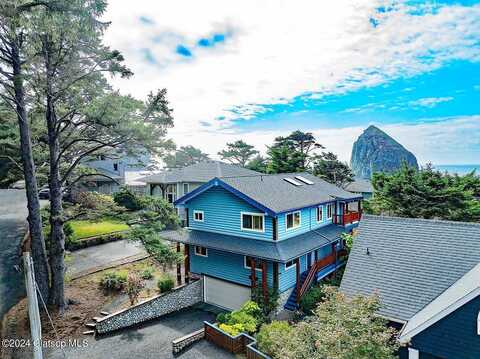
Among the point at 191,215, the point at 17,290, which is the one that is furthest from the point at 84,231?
the point at 191,215

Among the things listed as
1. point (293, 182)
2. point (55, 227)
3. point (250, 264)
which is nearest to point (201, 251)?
point (250, 264)

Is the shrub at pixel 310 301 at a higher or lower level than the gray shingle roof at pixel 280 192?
lower

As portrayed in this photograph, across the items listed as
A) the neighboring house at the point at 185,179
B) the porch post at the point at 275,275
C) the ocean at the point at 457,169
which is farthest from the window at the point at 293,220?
the ocean at the point at 457,169

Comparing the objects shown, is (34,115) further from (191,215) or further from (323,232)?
(323,232)

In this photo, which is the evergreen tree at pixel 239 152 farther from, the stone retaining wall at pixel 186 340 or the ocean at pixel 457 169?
the stone retaining wall at pixel 186 340

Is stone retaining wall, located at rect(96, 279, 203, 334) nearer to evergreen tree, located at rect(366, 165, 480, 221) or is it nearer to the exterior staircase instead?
the exterior staircase

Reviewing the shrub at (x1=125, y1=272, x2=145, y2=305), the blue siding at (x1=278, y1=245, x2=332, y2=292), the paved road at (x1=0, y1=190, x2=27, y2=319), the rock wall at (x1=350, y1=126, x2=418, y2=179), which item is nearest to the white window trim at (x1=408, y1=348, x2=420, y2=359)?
the blue siding at (x1=278, y1=245, x2=332, y2=292)
